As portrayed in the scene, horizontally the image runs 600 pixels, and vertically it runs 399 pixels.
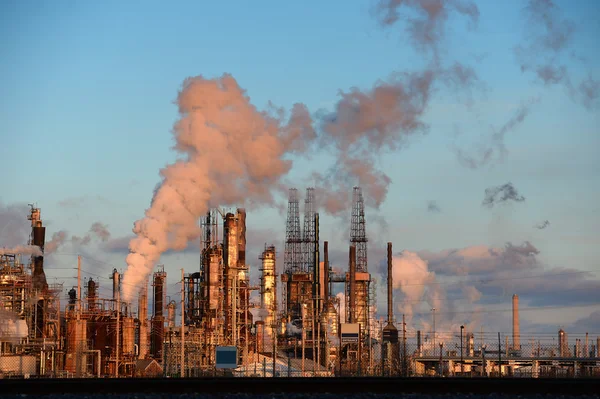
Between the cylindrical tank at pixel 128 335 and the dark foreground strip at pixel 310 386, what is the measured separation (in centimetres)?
5712

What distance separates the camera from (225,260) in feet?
296

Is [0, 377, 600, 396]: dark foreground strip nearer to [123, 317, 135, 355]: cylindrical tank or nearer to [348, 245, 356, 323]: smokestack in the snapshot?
[123, 317, 135, 355]: cylindrical tank

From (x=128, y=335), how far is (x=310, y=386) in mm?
60827

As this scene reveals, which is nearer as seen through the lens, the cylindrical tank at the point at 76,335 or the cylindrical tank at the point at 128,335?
the cylindrical tank at the point at 76,335

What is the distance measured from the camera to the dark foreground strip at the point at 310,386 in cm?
2408

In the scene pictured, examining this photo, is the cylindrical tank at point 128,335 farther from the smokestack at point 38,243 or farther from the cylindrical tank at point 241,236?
the cylindrical tank at point 241,236

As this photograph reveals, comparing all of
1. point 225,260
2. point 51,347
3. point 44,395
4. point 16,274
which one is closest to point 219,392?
Answer: point 44,395

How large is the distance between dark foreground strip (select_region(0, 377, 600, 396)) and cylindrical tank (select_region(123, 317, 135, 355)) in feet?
187

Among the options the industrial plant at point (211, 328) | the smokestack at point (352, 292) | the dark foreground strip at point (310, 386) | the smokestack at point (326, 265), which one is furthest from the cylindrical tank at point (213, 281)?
the dark foreground strip at point (310, 386)

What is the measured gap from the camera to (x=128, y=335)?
8319 cm

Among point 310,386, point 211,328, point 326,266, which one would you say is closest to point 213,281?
point 211,328

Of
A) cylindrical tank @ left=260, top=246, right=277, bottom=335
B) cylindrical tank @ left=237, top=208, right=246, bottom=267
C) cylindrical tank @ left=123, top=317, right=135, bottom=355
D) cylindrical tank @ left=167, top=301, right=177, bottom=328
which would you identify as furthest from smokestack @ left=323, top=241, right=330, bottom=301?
cylindrical tank @ left=123, top=317, right=135, bottom=355

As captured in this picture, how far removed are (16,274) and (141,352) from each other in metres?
17.6

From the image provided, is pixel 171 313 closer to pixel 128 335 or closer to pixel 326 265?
pixel 128 335
